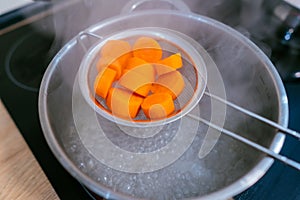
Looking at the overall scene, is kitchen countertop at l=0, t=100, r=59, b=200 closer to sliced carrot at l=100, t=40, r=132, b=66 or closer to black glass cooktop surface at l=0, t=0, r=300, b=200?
black glass cooktop surface at l=0, t=0, r=300, b=200

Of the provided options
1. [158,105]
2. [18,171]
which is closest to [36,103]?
[18,171]

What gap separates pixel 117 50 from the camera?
A: 0.61 metres

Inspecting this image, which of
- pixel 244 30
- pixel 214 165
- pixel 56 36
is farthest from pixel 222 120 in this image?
pixel 56 36

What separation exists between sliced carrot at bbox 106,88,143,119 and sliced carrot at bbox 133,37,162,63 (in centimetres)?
8

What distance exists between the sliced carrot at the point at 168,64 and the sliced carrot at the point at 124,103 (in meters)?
0.06


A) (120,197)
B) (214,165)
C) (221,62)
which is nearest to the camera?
(120,197)

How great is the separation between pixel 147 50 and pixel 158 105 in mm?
113

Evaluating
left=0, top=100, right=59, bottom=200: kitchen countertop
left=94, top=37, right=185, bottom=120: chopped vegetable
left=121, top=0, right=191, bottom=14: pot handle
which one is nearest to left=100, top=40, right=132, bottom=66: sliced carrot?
left=94, top=37, right=185, bottom=120: chopped vegetable

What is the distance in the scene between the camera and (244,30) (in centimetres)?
76

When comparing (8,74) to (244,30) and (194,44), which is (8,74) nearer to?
(194,44)

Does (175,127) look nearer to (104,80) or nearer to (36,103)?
(104,80)

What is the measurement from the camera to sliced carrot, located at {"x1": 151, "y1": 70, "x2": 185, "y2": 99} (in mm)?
584

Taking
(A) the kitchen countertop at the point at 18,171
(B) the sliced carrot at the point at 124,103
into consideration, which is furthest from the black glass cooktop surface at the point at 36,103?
(B) the sliced carrot at the point at 124,103

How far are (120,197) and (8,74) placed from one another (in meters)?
0.40
